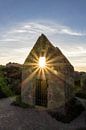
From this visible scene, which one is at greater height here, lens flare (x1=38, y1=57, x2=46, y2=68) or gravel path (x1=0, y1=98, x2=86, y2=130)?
lens flare (x1=38, y1=57, x2=46, y2=68)

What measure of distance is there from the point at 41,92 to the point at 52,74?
7.50 feet

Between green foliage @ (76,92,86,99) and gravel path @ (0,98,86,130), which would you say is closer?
gravel path @ (0,98,86,130)

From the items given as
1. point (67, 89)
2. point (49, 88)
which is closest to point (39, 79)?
point (49, 88)

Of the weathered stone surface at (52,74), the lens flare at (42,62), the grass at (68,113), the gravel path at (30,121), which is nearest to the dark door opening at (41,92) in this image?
the weathered stone surface at (52,74)

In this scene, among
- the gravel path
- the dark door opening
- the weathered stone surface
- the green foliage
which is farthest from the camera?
the green foliage

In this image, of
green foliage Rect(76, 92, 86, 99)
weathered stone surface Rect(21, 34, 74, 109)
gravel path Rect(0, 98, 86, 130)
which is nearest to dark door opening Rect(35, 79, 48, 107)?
weathered stone surface Rect(21, 34, 74, 109)

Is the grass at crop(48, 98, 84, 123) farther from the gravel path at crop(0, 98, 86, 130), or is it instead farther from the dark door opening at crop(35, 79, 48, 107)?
the dark door opening at crop(35, 79, 48, 107)

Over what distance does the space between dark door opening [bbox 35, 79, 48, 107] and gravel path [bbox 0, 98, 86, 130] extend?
105cm

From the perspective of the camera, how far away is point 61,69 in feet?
64.4

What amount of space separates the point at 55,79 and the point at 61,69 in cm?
103

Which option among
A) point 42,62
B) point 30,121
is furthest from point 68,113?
point 42,62

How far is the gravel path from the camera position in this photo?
53.5 ft

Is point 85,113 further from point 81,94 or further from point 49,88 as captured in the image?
point 81,94

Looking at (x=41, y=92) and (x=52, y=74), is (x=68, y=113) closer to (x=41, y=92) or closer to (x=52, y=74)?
(x=41, y=92)
